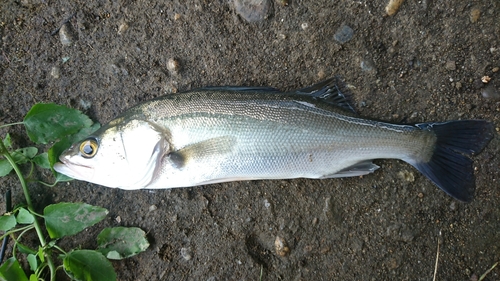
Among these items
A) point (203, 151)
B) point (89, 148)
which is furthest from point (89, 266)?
point (203, 151)

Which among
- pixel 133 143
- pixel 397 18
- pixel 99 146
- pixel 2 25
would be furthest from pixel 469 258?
pixel 2 25

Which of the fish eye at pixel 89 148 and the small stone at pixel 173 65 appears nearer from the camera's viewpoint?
the fish eye at pixel 89 148

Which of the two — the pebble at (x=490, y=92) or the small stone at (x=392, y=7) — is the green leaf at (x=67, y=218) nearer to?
the small stone at (x=392, y=7)

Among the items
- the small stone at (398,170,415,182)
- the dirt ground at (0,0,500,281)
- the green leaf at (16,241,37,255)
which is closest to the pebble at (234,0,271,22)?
the dirt ground at (0,0,500,281)

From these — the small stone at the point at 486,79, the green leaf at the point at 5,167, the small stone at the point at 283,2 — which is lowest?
the green leaf at the point at 5,167

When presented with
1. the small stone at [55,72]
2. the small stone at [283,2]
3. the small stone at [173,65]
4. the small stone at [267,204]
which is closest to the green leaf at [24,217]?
the small stone at [55,72]

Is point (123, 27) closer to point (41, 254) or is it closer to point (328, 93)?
point (328, 93)

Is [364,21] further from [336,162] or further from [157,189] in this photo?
[157,189]

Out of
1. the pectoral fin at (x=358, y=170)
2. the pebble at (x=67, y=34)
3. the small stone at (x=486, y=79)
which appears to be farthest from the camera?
the pebble at (x=67, y=34)
